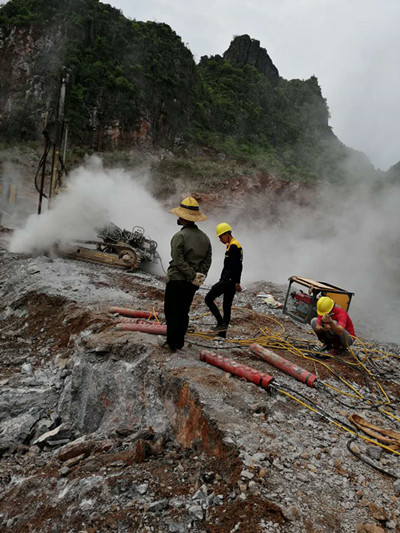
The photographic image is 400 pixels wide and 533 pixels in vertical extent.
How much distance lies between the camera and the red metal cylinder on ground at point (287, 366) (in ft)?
12.9

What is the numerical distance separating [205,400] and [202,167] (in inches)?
779

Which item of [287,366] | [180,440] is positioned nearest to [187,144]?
[287,366]

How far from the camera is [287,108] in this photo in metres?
35.9

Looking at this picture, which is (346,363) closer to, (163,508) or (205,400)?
(205,400)

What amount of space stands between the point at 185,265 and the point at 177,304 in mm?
448

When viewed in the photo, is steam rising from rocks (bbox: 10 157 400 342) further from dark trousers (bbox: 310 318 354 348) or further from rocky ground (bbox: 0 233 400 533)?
dark trousers (bbox: 310 318 354 348)

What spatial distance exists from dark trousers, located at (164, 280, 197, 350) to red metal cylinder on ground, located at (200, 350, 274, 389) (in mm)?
382

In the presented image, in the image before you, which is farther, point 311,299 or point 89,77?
point 89,77

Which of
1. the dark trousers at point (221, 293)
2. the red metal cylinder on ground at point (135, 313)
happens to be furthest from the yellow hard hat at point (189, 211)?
the red metal cylinder on ground at point (135, 313)

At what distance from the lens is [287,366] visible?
4.10 metres

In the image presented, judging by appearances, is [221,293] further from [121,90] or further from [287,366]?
[121,90]

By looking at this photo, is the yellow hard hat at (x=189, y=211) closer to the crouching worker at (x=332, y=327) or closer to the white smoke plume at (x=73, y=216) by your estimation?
the crouching worker at (x=332, y=327)

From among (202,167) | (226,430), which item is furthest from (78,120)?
(226,430)

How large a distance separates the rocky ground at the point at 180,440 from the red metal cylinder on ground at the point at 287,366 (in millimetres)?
88
